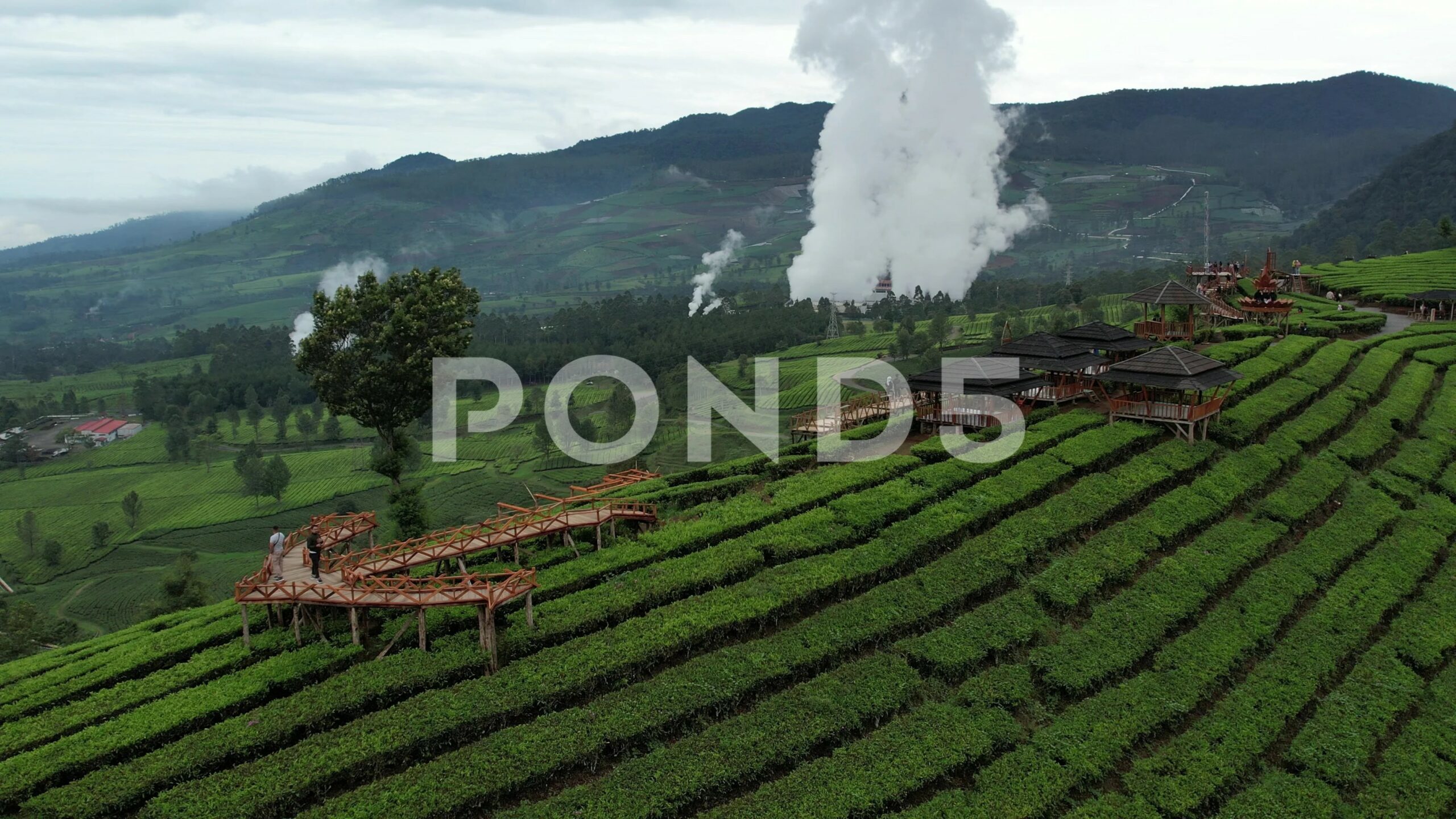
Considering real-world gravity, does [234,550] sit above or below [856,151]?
below

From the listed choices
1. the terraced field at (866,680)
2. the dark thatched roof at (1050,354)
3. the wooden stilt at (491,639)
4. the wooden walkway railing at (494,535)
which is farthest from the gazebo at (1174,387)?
the wooden stilt at (491,639)

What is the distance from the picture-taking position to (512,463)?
236 feet

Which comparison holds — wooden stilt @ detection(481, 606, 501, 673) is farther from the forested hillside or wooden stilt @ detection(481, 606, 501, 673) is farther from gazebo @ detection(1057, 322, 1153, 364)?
the forested hillside

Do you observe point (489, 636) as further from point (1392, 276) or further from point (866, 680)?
point (1392, 276)

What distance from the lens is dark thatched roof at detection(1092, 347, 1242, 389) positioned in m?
29.1

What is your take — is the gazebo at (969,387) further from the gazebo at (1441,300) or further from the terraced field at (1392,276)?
the terraced field at (1392,276)

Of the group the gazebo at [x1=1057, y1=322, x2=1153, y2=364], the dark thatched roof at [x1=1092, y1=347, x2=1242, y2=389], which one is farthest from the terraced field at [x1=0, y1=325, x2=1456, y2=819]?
the gazebo at [x1=1057, y1=322, x2=1153, y2=364]

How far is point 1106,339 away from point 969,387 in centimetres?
809

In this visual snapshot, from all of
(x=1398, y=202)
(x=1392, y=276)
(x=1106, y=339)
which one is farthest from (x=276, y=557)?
(x=1398, y=202)

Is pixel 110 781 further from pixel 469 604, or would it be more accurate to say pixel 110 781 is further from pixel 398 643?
pixel 469 604

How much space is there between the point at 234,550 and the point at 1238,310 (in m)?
65.9

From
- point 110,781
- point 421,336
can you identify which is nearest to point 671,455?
point 421,336

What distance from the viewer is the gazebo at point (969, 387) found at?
31484mm

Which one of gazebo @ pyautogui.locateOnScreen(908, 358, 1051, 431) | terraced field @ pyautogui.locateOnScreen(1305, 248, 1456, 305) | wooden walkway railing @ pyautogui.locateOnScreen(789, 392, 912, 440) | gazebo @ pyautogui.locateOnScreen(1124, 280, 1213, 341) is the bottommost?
wooden walkway railing @ pyautogui.locateOnScreen(789, 392, 912, 440)
